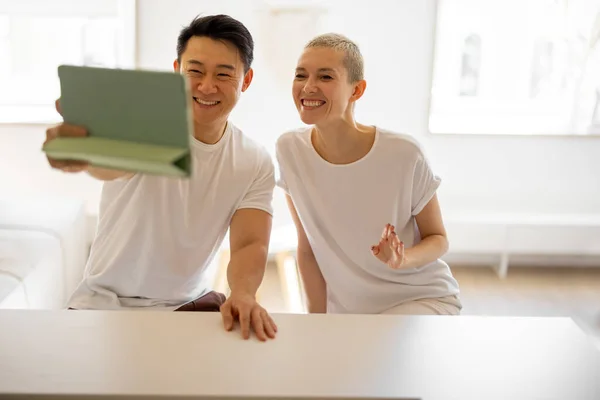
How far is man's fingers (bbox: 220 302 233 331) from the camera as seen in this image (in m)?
1.44

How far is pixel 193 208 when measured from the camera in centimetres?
189

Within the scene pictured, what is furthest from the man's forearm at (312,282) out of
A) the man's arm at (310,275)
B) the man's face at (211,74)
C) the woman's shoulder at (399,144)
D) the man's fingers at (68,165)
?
the man's fingers at (68,165)

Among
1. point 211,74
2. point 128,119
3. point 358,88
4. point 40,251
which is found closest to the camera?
point 128,119

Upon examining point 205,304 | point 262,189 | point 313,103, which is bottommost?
point 205,304

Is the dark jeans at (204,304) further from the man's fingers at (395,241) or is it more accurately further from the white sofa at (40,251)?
the white sofa at (40,251)

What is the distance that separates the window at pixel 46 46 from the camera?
422cm

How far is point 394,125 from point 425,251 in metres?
2.45

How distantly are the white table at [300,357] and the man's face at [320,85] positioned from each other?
715 millimetres

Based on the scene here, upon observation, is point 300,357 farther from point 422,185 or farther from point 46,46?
point 46,46

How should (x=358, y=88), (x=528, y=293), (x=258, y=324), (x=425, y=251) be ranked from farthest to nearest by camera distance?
(x=528, y=293)
(x=358, y=88)
(x=425, y=251)
(x=258, y=324)

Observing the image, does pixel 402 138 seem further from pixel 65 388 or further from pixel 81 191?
pixel 81 191

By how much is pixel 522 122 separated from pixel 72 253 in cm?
291

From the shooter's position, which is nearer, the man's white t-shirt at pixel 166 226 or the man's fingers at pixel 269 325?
the man's fingers at pixel 269 325

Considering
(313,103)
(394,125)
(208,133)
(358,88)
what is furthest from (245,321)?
(394,125)
